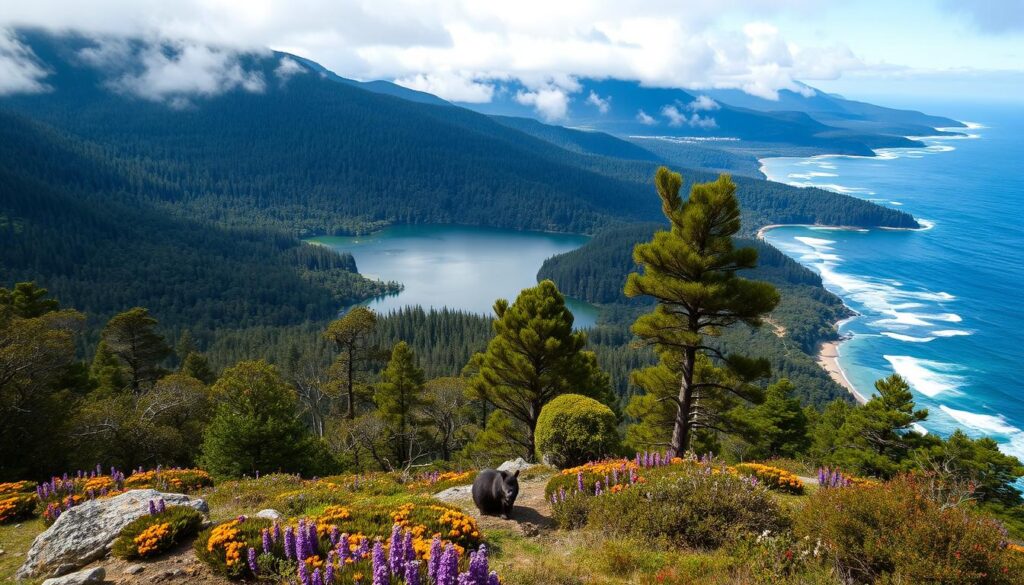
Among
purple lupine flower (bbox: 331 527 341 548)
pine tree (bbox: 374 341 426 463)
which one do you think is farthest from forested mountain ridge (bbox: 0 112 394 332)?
purple lupine flower (bbox: 331 527 341 548)

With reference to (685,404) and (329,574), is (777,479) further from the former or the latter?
(329,574)

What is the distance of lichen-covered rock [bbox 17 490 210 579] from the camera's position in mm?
9094

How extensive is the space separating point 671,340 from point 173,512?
1460cm

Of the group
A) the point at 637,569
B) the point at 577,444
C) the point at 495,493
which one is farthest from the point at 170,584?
the point at 577,444

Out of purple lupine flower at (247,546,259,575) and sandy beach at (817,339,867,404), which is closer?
purple lupine flower at (247,546,259,575)

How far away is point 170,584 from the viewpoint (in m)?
8.08

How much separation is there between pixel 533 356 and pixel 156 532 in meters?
17.5

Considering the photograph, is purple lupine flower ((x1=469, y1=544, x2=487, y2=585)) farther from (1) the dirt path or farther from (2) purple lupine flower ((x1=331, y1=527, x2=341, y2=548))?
(1) the dirt path

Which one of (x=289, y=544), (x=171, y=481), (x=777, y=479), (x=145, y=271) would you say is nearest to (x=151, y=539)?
(x=289, y=544)

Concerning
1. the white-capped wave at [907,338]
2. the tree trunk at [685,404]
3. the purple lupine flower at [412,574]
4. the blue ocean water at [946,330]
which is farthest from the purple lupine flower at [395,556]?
the white-capped wave at [907,338]

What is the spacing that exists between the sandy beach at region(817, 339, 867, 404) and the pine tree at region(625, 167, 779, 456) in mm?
94736

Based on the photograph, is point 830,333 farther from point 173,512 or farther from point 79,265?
point 79,265

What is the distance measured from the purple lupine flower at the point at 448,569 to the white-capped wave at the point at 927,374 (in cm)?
11447

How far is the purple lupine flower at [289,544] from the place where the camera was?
25.3 feet
